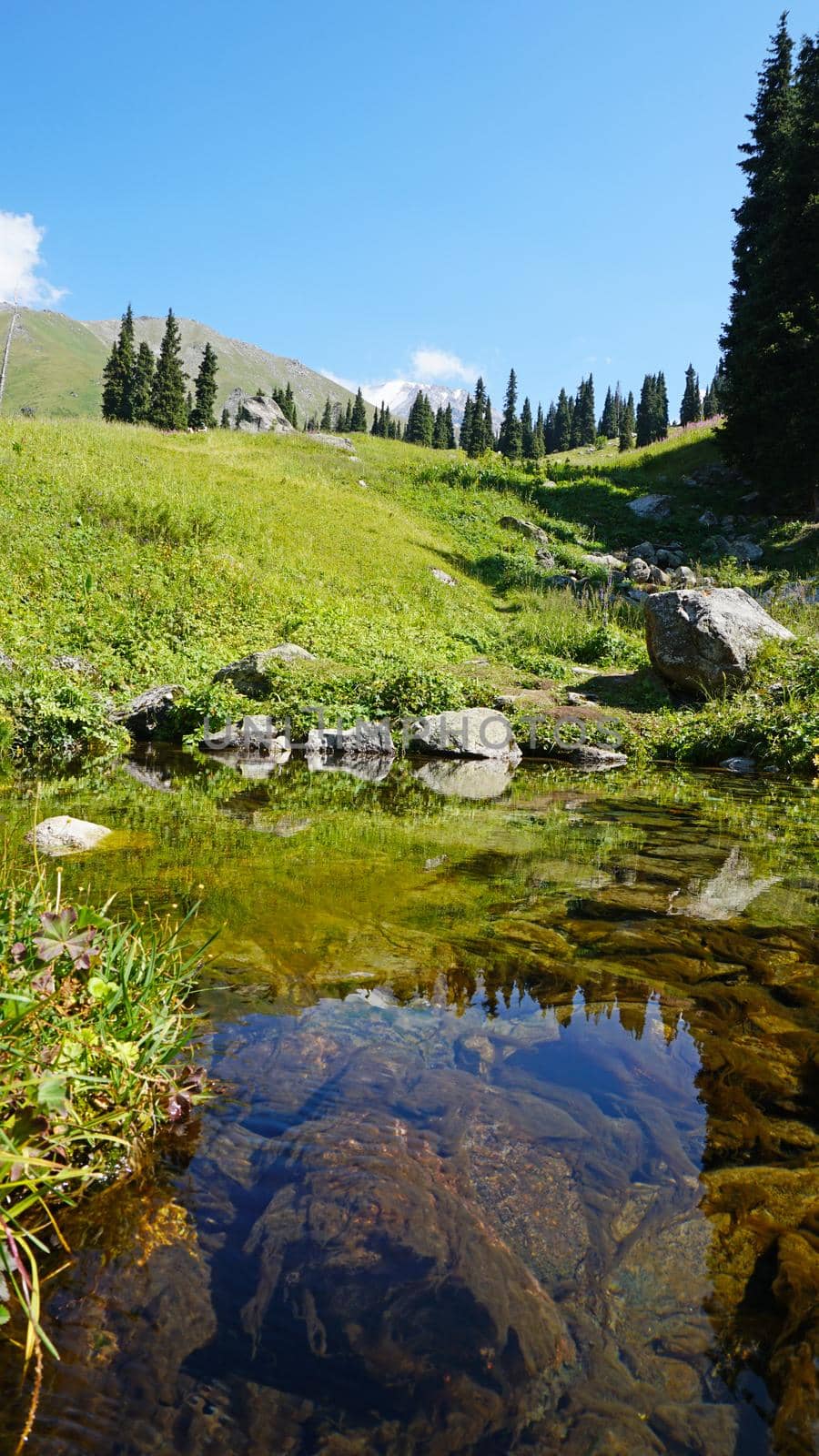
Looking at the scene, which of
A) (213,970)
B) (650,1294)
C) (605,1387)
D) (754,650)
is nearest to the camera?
(605,1387)

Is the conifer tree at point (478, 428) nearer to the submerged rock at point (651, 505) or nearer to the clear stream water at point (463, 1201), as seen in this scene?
the submerged rock at point (651, 505)

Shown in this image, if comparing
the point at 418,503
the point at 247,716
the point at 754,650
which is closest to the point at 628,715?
the point at 754,650

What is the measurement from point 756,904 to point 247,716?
9.29m

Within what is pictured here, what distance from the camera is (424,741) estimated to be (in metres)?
12.8

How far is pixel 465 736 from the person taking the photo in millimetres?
12648

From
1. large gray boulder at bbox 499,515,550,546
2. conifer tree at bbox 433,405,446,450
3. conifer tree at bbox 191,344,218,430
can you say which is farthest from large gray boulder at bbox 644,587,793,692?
conifer tree at bbox 433,405,446,450

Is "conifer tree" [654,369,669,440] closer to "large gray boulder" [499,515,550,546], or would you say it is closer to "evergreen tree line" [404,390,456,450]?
"evergreen tree line" [404,390,456,450]

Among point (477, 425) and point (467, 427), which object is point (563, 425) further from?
point (477, 425)

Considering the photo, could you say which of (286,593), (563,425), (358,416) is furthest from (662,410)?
(286,593)

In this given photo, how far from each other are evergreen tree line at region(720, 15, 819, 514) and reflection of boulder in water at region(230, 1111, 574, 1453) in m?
27.2

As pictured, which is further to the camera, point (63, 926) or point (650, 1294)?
point (63, 926)

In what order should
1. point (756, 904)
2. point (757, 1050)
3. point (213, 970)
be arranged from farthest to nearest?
point (756, 904), point (213, 970), point (757, 1050)

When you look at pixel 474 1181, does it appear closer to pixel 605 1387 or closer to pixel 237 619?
pixel 605 1387

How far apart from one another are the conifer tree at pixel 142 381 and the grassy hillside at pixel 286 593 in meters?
35.8
